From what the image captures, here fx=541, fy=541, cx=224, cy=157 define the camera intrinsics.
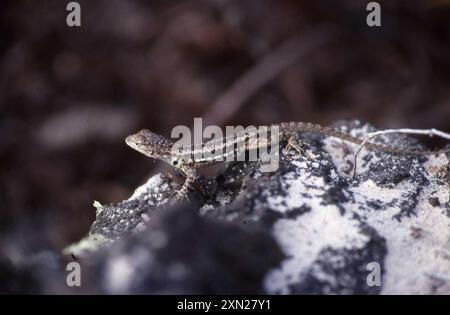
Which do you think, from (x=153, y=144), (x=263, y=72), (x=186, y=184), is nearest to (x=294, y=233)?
(x=186, y=184)

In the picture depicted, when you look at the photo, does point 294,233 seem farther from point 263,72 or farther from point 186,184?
point 263,72

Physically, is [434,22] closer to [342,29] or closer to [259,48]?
[342,29]

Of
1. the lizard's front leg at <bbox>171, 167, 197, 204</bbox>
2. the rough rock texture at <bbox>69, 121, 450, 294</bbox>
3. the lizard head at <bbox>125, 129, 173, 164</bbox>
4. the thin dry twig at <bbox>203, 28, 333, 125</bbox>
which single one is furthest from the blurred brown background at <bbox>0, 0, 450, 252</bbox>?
the rough rock texture at <bbox>69, 121, 450, 294</bbox>

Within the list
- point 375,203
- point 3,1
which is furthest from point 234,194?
point 3,1

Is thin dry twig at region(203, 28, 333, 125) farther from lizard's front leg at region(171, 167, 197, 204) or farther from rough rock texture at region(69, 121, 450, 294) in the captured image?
rough rock texture at region(69, 121, 450, 294)

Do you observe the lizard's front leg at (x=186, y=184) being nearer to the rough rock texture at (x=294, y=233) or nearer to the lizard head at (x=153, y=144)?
the rough rock texture at (x=294, y=233)

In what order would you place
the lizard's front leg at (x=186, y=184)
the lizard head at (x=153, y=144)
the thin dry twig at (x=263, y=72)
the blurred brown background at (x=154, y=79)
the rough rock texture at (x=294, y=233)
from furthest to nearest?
the thin dry twig at (x=263, y=72), the blurred brown background at (x=154, y=79), the lizard head at (x=153, y=144), the lizard's front leg at (x=186, y=184), the rough rock texture at (x=294, y=233)

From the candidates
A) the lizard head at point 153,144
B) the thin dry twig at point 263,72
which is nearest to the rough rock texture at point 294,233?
the lizard head at point 153,144
